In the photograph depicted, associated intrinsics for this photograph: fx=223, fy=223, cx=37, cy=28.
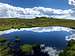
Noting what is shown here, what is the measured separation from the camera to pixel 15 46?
68375mm

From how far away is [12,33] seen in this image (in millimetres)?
89000

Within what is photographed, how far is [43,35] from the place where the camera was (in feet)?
302

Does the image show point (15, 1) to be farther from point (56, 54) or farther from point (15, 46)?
point (56, 54)

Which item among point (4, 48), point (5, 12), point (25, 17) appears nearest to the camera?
point (4, 48)

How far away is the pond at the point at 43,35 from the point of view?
79.7 meters

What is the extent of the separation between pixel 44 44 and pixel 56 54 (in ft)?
50.2

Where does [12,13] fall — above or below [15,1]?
below

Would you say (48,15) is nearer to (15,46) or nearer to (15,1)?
(15,1)

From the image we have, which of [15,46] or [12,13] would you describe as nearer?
[15,46]

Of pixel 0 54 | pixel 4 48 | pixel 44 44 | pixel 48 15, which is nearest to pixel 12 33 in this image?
pixel 44 44

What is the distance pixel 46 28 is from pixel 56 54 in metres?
45.6

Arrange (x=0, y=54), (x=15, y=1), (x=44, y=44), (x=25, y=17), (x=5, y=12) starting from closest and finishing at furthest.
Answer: (x=0, y=54) → (x=44, y=44) → (x=15, y=1) → (x=5, y=12) → (x=25, y=17)

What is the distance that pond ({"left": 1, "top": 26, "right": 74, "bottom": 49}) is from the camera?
261 ft

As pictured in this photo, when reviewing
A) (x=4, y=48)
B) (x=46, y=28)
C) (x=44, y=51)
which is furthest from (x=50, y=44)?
(x=46, y=28)
